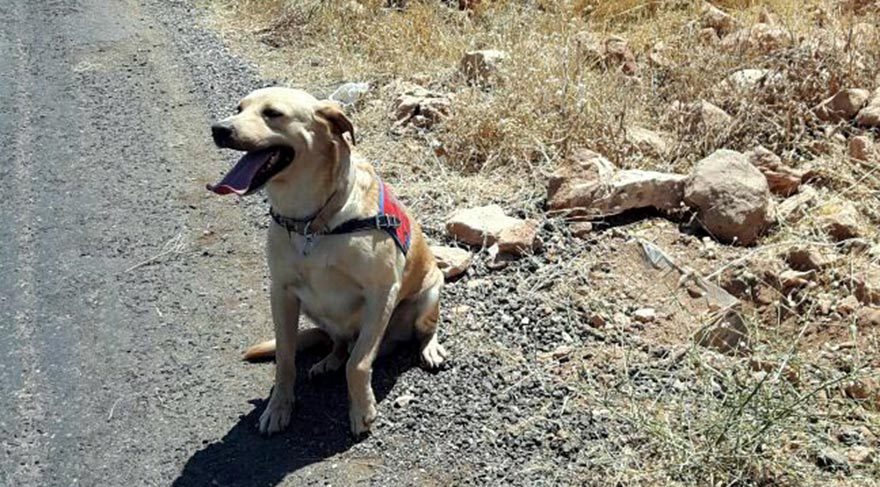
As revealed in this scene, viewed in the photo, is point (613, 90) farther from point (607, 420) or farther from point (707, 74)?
point (607, 420)

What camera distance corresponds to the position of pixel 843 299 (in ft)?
15.6

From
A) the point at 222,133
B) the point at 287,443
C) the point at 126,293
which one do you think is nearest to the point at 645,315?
the point at 287,443

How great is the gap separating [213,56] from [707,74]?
4221mm

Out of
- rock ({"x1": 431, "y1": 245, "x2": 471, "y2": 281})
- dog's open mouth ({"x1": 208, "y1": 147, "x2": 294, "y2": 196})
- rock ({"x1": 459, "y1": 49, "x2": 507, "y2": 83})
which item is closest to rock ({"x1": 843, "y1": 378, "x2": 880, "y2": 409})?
rock ({"x1": 431, "y1": 245, "x2": 471, "y2": 281})

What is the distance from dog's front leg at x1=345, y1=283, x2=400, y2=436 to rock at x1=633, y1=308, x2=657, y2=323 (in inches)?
47.4

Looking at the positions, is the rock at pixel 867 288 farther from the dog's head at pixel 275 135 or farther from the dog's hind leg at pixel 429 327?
the dog's head at pixel 275 135

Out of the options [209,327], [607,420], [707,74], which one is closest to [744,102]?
[707,74]

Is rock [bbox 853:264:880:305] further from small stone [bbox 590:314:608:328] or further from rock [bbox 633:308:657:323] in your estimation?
small stone [bbox 590:314:608:328]

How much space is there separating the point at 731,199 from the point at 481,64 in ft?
7.75

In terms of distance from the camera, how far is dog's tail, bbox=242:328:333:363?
4.78m

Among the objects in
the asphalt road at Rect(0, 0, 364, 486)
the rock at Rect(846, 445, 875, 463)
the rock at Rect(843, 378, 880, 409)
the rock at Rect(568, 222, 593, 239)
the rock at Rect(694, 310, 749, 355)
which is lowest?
the asphalt road at Rect(0, 0, 364, 486)

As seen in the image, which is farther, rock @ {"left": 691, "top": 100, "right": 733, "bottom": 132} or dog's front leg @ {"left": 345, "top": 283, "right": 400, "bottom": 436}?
rock @ {"left": 691, "top": 100, "right": 733, "bottom": 132}

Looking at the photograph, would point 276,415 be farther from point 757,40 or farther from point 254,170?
point 757,40

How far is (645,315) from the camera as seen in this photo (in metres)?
4.84
